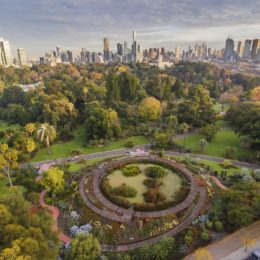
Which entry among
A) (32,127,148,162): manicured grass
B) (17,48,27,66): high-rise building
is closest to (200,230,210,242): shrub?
(32,127,148,162): manicured grass

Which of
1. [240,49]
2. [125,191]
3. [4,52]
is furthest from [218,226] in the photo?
[240,49]

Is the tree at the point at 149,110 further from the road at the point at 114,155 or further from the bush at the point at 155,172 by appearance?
the bush at the point at 155,172

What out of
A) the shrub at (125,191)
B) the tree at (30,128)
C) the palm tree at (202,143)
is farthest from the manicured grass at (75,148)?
the shrub at (125,191)

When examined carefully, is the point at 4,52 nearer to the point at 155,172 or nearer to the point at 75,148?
the point at 75,148

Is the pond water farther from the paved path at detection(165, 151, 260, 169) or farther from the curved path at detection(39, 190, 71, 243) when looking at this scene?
the paved path at detection(165, 151, 260, 169)

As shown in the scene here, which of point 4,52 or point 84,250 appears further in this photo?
point 4,52

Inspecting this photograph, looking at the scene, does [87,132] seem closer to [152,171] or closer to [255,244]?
[152,171]
